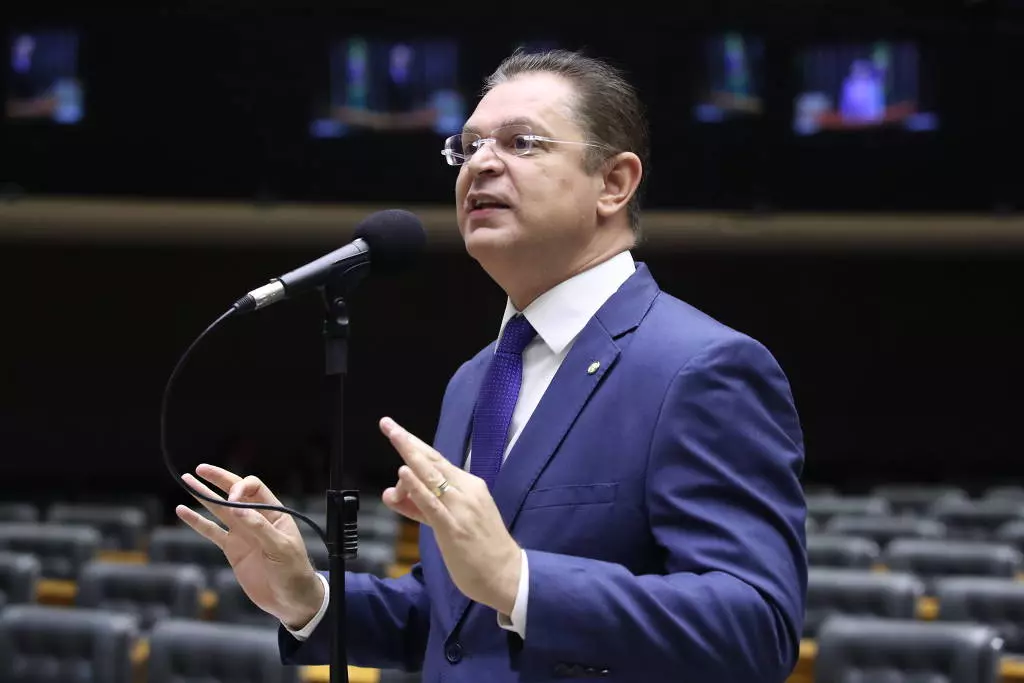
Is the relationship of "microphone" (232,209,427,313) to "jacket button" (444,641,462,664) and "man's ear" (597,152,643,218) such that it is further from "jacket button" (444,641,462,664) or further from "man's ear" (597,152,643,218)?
"jacket button" (444,641,462,664)

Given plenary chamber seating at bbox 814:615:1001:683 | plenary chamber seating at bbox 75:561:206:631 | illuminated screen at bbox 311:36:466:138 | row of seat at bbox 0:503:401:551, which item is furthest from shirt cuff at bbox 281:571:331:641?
illuminated screen at bbox 311:36:466:138

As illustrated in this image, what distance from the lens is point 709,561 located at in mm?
1366

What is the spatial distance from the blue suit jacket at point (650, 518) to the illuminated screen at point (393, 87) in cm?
1007

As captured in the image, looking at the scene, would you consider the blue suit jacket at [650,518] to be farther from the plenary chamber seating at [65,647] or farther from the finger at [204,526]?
the plenary chamber seating at [65,647]

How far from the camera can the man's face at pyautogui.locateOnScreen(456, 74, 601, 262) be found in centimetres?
160

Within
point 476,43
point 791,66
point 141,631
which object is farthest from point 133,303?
point 141,631

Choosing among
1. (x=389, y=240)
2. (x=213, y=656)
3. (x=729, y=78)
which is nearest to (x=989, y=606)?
(x=213, y=656)

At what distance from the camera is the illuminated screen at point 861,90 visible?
11.7m

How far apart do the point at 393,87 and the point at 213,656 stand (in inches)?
339

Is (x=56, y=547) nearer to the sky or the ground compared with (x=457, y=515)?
nearer to the ground

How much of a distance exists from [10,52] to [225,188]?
2.46 m

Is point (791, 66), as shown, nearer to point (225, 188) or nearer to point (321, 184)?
point (321, 184)

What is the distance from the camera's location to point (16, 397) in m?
13.4

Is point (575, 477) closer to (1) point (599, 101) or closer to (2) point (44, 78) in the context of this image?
(1) point (599, 101)
